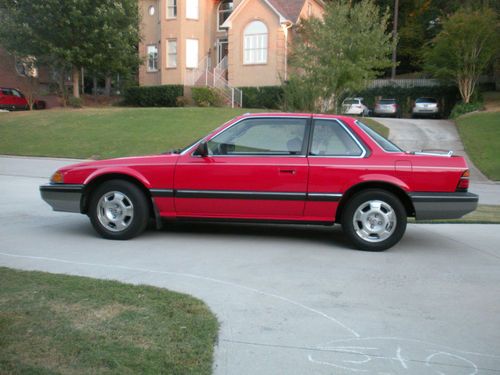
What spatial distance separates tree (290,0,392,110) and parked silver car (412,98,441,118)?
13.2m

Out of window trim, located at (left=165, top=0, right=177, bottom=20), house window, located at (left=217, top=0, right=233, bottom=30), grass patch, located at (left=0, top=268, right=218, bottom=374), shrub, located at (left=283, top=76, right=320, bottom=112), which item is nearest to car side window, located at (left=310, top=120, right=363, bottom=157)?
grass patch, located at (left=0, top=268, right=218, bottom=374)

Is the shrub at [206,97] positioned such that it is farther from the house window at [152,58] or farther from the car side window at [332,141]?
the car side window at [332,141]

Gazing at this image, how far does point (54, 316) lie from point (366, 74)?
1850 cm

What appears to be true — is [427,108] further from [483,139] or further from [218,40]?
[218,40]

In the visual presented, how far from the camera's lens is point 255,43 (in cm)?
3422

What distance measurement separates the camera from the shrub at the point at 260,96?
32500 millimetres

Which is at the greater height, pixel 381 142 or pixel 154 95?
pixel 154 95

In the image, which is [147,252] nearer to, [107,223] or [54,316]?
[107,223]

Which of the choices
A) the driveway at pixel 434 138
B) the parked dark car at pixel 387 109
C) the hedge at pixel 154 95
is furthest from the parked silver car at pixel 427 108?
the hedge at pixel 154 95

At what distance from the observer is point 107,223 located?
6922 millimetres

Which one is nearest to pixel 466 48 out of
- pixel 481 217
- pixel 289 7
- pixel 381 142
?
pixel 289 7

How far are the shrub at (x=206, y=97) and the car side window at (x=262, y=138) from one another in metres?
26.5

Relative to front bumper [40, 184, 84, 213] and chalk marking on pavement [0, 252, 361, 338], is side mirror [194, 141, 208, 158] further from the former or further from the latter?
chalk marking on pavement [0, 252, 361, 338]

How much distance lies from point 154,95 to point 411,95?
1795 centimetres
